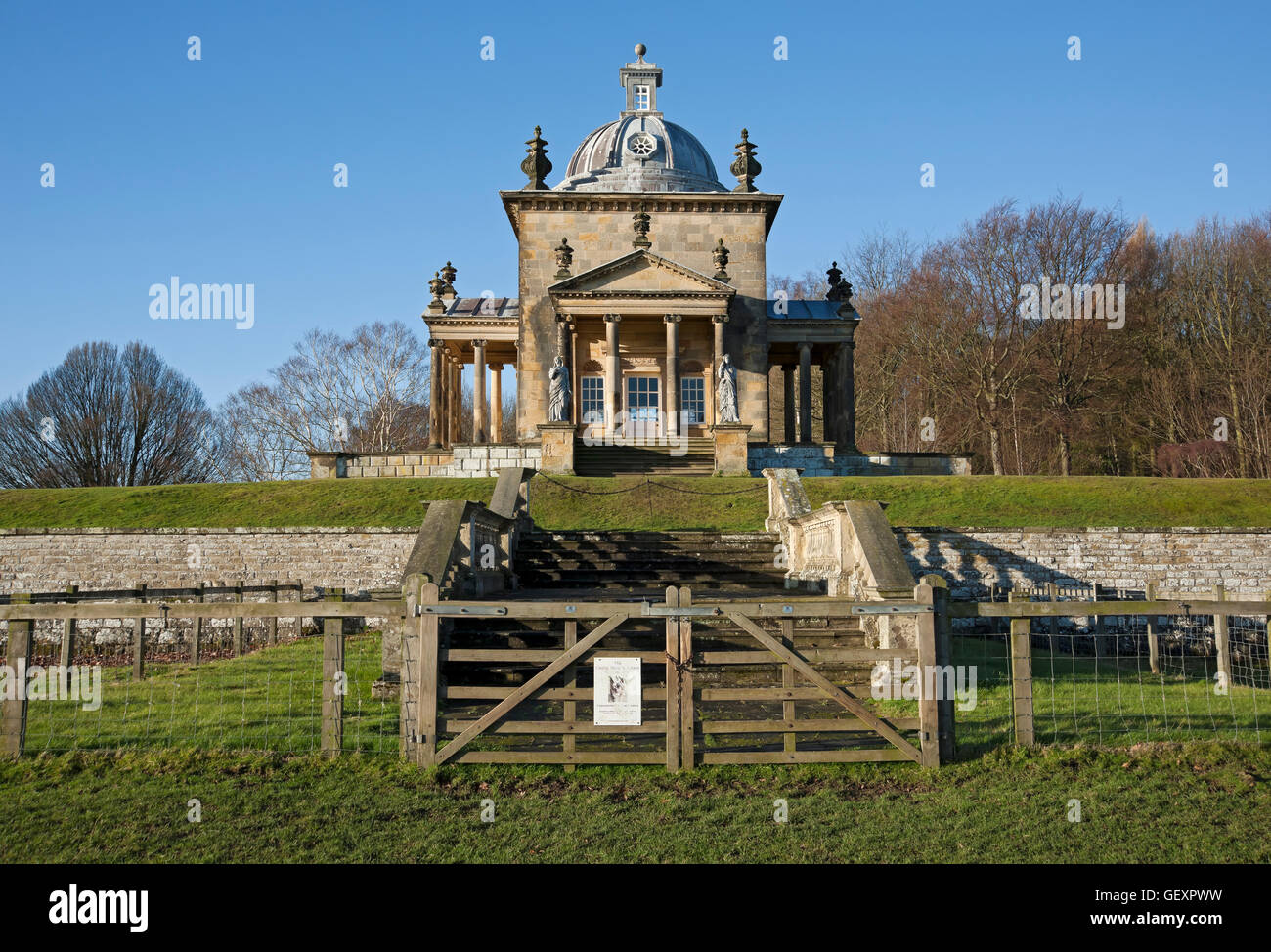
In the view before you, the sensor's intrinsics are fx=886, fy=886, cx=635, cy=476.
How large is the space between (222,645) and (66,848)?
12.2 m

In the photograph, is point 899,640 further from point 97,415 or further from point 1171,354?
point 97,415

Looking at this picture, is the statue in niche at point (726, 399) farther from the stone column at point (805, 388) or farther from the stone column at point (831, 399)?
the stone column at point (831, 399)

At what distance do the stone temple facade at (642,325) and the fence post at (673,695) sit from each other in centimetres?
1965

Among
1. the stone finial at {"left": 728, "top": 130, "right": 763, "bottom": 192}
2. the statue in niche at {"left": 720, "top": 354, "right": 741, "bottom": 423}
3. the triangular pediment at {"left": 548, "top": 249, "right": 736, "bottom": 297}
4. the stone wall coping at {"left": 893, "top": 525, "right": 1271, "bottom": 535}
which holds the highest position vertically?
the stone finial at {"left": 728, "top": 130, "right": 763, "bottom": 192}

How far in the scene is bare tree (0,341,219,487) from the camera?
4078 cm

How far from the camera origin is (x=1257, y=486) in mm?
20812

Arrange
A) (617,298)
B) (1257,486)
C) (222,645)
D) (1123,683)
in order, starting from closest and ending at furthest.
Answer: (1123,683)
(222,645)
(1257,486)
(617,298)

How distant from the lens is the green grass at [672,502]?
1916 cm

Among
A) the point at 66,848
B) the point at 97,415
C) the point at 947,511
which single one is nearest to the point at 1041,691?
the point at 66,848

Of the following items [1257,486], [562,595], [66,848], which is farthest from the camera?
[1257,486]

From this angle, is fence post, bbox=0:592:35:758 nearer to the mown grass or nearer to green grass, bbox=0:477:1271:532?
the mown grass

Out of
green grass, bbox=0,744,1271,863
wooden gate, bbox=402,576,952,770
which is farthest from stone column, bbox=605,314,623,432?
green grass, bbox=0,744,1271,863

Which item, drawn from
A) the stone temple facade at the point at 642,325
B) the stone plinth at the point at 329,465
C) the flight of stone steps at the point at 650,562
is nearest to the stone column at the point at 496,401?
the stone temple facade at the point at 642,325

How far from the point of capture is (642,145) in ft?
116
